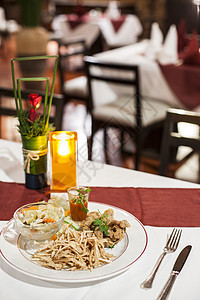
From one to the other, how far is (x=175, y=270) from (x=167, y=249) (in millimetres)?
80

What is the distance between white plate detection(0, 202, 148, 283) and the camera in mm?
735

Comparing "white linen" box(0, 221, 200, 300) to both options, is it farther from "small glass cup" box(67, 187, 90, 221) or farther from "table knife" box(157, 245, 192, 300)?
"small glass cup" box(67, 187, 90, 221)

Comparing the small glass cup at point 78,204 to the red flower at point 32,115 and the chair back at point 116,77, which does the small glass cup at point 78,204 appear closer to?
the red flower at point 32,115

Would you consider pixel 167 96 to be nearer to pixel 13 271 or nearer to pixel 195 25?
pixel 13 271

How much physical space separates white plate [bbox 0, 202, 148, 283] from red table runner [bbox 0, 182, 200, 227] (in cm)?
9

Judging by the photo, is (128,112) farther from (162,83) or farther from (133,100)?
(162,83)

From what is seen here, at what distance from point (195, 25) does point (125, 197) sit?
648cm

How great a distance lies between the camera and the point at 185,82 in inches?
102

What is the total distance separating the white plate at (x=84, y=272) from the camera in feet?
2.41

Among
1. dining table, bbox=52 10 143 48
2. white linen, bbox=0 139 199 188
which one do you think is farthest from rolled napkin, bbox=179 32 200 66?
dining table, bbox=52 10 143 48

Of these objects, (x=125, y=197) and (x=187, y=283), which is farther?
(x=125, y=197)

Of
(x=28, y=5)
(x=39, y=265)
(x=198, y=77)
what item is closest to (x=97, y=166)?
(x=39, y=265)

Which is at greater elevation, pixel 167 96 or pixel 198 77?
pixel 198 77

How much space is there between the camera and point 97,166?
1350 mm
